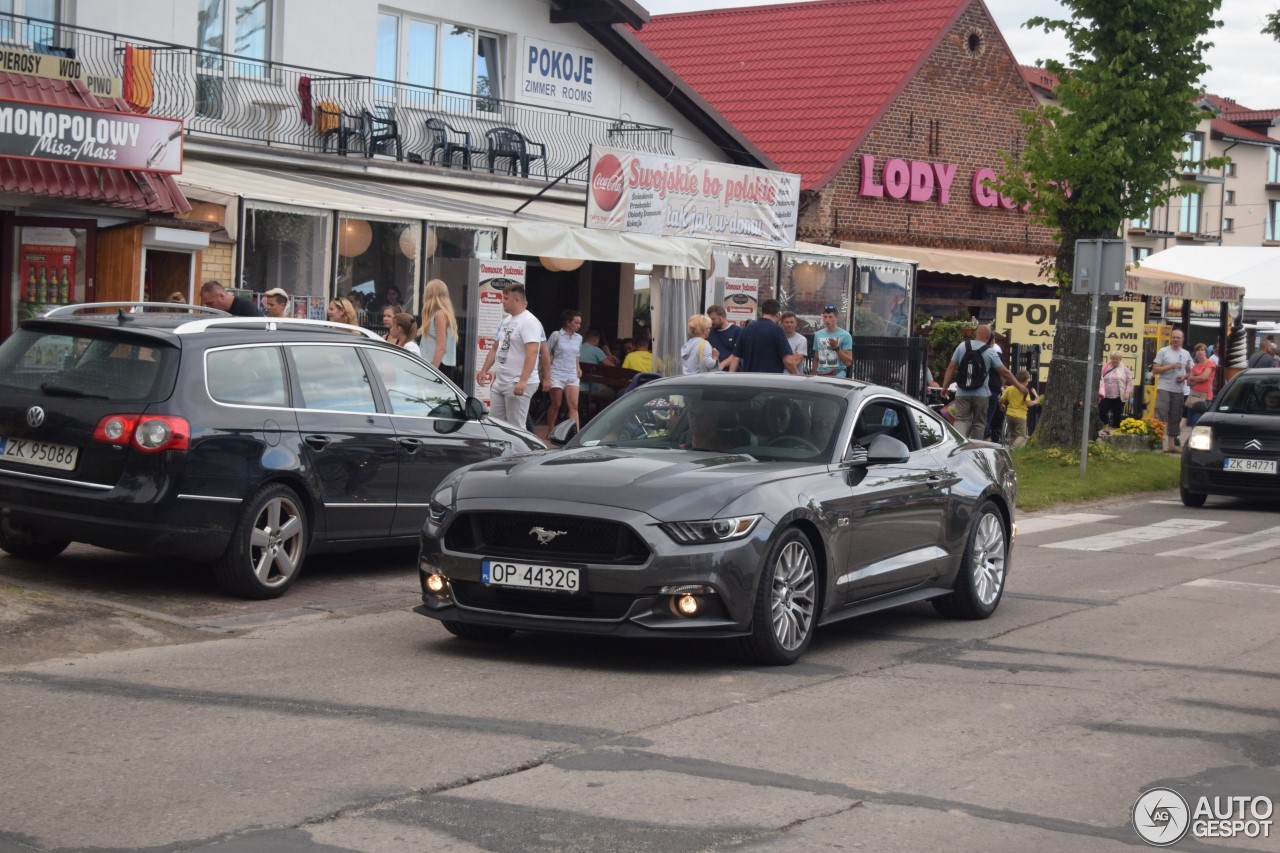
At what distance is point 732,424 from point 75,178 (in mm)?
10246

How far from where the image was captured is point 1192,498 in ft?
63.5

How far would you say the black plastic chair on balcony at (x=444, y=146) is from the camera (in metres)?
25.4

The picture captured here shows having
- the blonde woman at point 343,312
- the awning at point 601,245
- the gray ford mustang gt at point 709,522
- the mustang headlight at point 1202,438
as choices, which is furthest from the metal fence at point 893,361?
the gray ford mustang gt at point 709,522

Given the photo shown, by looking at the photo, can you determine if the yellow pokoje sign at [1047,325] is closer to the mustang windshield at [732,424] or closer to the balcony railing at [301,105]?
the balcony railing at [301,105]

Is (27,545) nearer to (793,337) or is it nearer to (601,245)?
(601,245)

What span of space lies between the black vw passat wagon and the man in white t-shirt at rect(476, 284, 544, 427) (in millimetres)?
4998

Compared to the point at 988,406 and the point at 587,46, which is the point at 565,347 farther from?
the point at 587,46

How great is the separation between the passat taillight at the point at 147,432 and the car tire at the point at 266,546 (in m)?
0.59

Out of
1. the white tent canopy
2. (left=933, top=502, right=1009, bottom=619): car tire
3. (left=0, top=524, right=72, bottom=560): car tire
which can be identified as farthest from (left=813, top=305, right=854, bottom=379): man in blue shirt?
the white tent canopy

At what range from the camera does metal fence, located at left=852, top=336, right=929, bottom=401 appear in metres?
25.1

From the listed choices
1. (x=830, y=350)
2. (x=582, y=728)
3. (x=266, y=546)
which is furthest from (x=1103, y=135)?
(x=582, y=728)

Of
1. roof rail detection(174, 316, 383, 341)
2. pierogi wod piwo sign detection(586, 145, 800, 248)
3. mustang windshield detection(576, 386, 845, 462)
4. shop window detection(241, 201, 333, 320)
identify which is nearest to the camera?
mustang windshield detection(576, 386, 845, 462)

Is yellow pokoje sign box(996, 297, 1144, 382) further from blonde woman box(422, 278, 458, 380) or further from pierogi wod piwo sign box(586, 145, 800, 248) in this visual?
blonde woman box(422, 278, 458, 380)

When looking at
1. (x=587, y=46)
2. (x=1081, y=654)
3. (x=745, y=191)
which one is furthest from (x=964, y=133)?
(x=1081, y=654)
